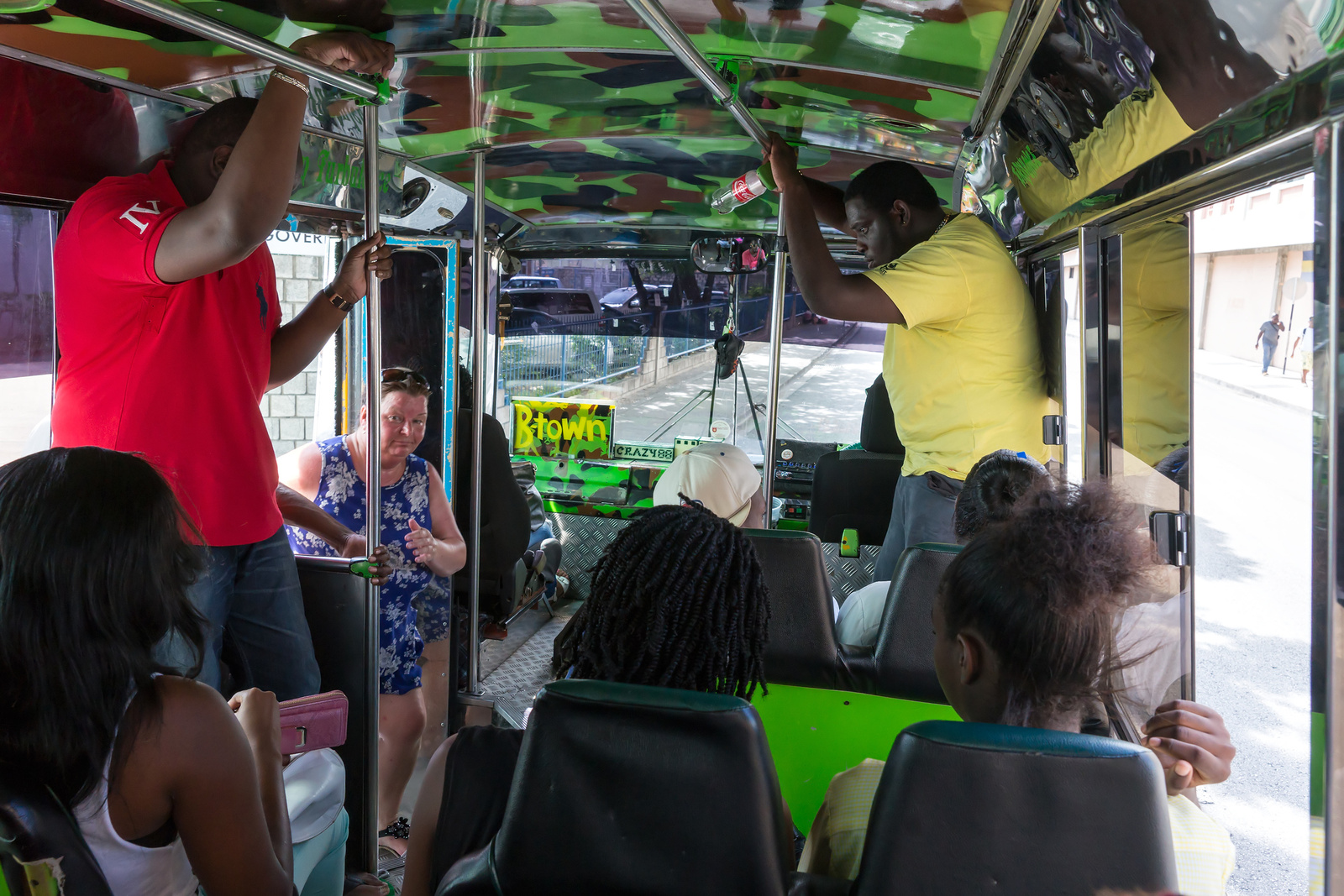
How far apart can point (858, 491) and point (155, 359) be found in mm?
3284

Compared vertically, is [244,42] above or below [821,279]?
above

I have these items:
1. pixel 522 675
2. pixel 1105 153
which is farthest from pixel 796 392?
pixel 1105 153

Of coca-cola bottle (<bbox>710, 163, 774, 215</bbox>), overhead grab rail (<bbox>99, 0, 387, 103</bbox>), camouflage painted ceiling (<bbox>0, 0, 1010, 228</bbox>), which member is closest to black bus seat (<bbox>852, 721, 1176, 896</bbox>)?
overhead grab rail (<bbox>99, 0, 387, 103</bbox>)

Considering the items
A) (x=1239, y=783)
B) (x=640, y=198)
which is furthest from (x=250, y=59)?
(x=1239, y=783)

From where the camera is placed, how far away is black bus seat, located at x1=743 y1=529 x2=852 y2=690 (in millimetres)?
2238

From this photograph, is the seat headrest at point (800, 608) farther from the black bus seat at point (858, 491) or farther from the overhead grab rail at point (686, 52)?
the black bus seat at point (858, 491)

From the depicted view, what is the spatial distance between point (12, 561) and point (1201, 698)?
2.38m

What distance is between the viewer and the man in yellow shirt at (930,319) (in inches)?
108

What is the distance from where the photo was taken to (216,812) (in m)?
1.37

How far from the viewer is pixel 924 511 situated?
3.11 m

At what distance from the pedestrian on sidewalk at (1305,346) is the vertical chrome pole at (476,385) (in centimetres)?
262

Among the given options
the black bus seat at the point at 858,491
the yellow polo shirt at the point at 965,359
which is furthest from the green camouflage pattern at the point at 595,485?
the yellow polo shirt at the point at 965,359

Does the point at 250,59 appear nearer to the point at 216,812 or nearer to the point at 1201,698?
the point at 216,812

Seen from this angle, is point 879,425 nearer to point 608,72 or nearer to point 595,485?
point 595,485
